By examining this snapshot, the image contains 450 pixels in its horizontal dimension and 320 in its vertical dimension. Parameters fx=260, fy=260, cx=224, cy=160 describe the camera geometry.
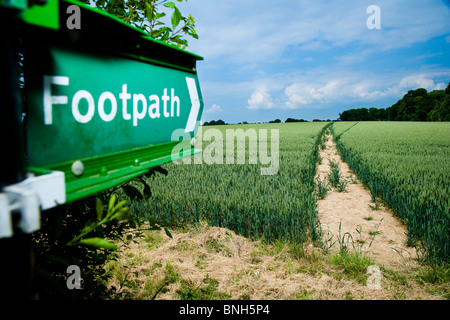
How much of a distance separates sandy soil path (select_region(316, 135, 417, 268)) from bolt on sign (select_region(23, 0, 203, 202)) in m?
3.17

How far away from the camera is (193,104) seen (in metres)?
1.76

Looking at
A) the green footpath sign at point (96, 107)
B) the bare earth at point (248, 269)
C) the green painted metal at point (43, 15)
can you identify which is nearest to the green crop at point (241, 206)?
the bare earth at point (248, 269)

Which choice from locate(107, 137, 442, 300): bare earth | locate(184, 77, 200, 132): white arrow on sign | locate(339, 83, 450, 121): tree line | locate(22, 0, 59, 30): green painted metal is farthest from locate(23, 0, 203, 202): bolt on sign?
locate(339, 83, 450, 121): tree line

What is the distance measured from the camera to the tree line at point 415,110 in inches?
2616

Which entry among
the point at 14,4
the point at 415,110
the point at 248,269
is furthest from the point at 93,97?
the point at 415,110

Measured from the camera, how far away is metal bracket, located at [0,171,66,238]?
2.01ft

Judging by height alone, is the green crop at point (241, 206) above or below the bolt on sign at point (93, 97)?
below

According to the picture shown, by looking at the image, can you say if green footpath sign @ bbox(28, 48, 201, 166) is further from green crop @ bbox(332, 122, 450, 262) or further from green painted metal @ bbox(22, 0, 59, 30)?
green crop @ bbox(332, 122, 450, 262)

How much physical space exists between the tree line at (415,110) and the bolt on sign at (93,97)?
266 ft

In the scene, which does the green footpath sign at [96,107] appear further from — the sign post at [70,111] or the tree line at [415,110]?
the tree line at [415,110]

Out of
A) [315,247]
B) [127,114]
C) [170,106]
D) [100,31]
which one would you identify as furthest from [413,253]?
[100,31]

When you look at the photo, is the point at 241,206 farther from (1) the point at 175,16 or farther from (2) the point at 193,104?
(1) the point at 175,16

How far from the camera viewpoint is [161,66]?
56.4 inches

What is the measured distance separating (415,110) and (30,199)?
98.5 metres
